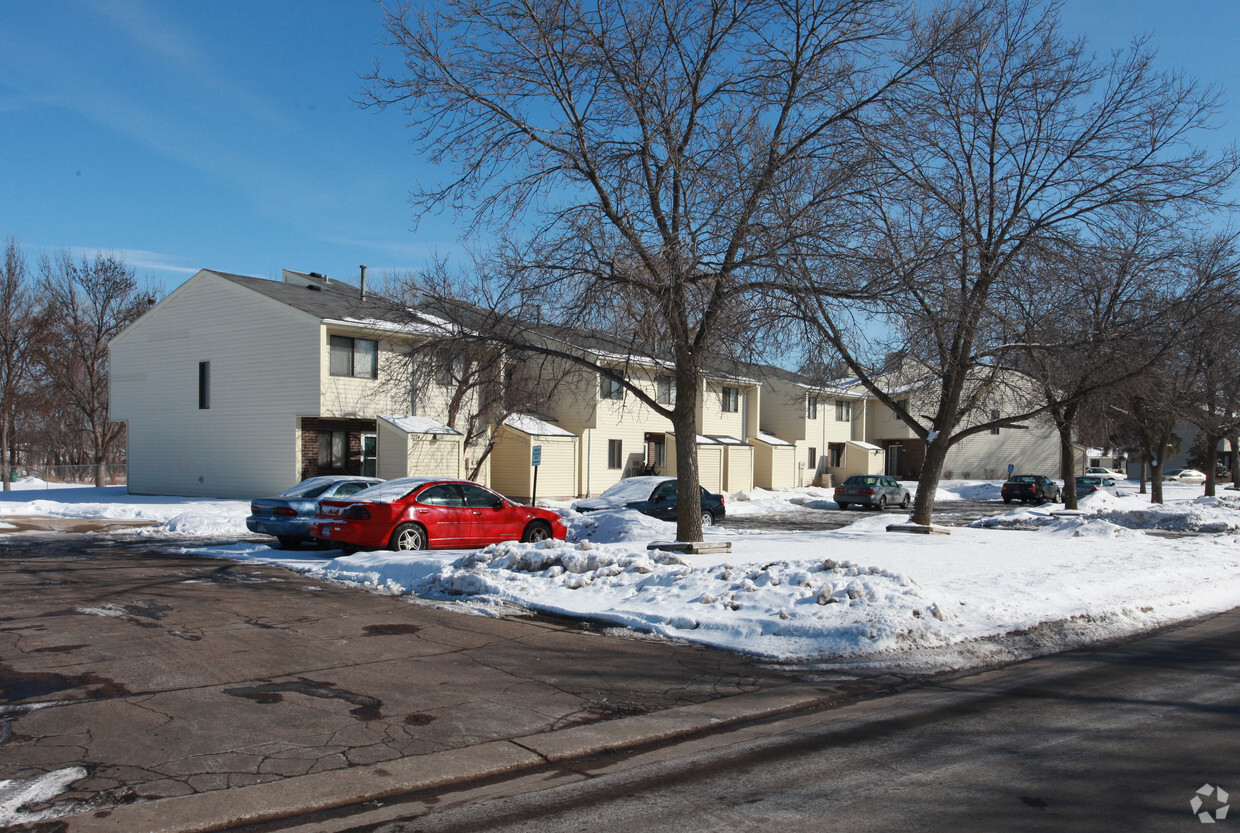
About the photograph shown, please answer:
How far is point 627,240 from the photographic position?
43.7ft

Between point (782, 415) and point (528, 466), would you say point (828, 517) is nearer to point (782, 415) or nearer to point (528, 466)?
point (528, 466)

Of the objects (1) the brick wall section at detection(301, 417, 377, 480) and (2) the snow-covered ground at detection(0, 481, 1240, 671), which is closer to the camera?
(2) the snow-covered ground at detection(0, 481, 1240, 671)

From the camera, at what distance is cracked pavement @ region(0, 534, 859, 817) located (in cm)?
541

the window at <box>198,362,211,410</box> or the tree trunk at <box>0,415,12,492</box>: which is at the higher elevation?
the window at <box>198,362,211,410</box>

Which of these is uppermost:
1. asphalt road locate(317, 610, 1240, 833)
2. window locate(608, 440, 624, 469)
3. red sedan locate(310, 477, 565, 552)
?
window locate(608, 440, 624, 469)

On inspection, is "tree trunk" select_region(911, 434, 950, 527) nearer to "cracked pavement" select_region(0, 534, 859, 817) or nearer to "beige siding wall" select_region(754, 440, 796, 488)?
"cracked pavement" select_region(0, 534, 859, 817)

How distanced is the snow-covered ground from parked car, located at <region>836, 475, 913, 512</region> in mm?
18849

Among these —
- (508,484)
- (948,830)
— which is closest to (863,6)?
(948,830)

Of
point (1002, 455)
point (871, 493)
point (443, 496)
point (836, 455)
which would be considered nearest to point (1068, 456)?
point (871, 493)

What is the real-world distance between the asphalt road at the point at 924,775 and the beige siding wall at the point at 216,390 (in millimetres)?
25870

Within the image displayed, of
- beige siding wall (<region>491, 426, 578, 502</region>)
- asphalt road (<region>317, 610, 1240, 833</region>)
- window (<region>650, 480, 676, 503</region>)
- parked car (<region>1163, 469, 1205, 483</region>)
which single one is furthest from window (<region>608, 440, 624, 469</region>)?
parked car (<region>1163, 469, 1205, 483</region>)

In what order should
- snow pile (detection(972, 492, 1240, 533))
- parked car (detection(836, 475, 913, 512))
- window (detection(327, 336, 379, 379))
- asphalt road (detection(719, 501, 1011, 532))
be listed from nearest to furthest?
snow pile (detection(972, 492, 1240, 533))
asphalt road (detection(719, 501, 1011, 532))
window (detection(327, 336, 379, 379))
parked car (detection(836, 475, 913, 512))

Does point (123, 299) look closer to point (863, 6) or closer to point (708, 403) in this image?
point (708, 403)

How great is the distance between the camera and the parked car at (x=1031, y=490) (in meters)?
42.7
